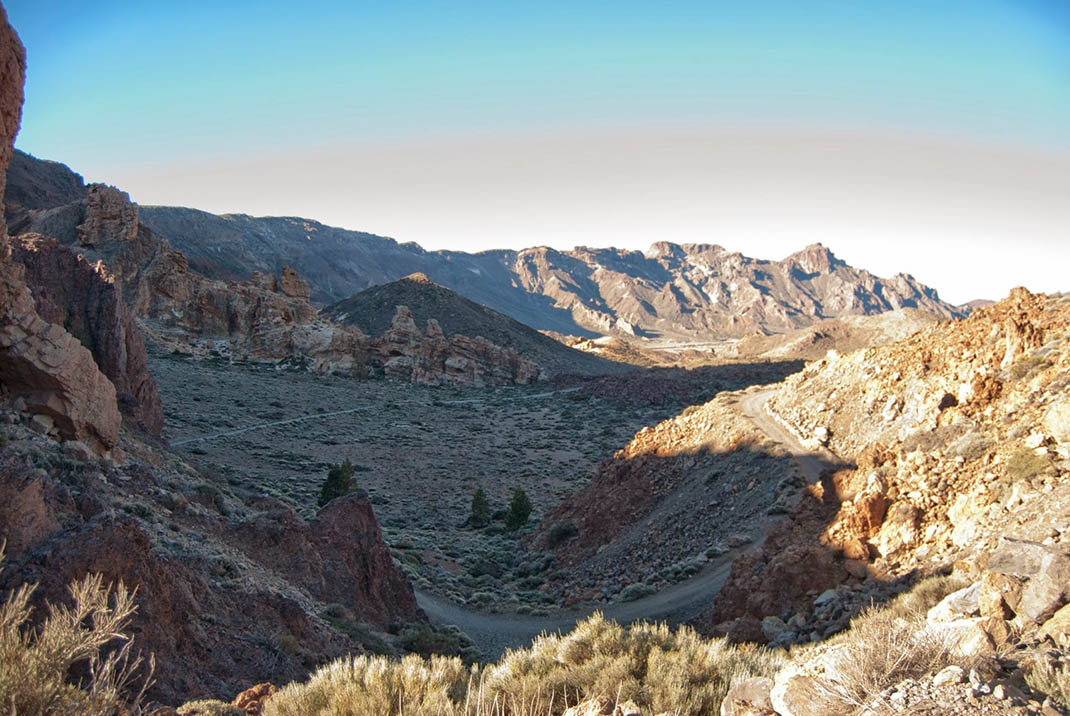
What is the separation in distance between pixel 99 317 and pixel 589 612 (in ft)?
59.6

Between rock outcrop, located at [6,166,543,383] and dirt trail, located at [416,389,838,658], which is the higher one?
rock outcrop, located at [6,166,543,383]

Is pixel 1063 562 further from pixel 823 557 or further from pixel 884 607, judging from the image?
pixel 823 557

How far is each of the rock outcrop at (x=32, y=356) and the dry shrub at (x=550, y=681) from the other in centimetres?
934

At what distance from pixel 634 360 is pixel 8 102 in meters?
87.7

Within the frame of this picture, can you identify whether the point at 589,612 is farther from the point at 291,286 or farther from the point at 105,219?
the point at 105,219

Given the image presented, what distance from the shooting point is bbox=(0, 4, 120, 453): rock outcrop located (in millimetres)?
12320

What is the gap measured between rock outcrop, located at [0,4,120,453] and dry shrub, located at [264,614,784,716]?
9343 millimetres

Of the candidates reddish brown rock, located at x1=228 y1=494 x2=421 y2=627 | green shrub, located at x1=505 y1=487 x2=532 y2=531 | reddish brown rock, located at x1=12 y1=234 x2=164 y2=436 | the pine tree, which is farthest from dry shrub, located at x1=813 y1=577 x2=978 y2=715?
the pine tree

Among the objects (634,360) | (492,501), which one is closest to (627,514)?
(492,501)

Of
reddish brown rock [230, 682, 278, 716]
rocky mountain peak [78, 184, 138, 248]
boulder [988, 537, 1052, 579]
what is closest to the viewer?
reddish brown rock [230, 682, 278, 716]

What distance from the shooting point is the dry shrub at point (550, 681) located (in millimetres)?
5739

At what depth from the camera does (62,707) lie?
13.0 ft

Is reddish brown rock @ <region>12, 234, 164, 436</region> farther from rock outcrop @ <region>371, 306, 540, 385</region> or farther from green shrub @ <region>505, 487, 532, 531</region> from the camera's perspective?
rock outcrop @ <region>371, 306, 540, 385</region>

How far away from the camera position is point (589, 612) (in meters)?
17.3
